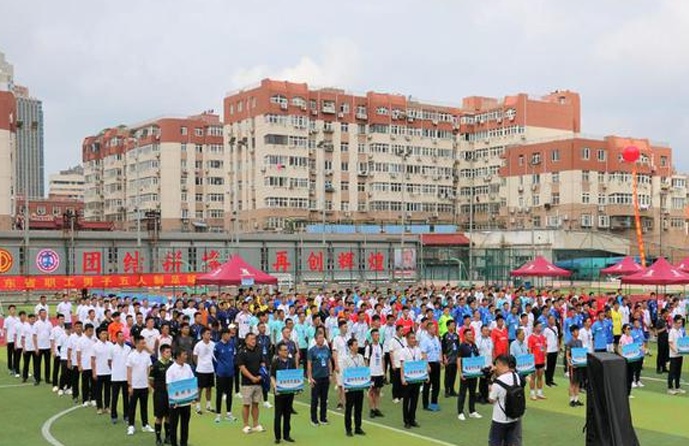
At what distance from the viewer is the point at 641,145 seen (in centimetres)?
7838

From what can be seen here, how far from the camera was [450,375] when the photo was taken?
53.9 feet

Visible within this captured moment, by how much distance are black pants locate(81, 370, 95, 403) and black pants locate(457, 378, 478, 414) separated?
737 cm

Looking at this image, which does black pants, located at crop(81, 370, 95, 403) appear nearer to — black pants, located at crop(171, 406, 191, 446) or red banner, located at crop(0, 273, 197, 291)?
black pants, located at crop(171, 406, 191, 446)

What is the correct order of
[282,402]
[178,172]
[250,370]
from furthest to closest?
[178,172] < [250,370] < [282,402]

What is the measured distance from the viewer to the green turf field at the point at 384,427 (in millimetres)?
13141

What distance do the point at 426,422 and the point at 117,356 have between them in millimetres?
5800

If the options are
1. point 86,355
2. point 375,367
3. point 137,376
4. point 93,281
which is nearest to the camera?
point 137,376

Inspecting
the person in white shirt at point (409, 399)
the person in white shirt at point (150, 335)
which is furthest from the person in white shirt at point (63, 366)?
the person in white shirt at point (409, 399)

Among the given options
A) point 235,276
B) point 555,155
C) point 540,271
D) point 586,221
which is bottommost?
point 540,271

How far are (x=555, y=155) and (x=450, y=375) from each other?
65755 mm

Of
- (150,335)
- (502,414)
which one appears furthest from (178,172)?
(502,414)

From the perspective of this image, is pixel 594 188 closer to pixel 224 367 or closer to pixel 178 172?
pixel 178 172

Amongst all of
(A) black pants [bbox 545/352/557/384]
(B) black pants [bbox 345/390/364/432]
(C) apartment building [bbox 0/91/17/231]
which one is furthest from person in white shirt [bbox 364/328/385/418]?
(C) apartment building [bbox 0/91/17/231]

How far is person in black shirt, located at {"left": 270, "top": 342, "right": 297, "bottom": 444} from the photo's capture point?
1285cm
